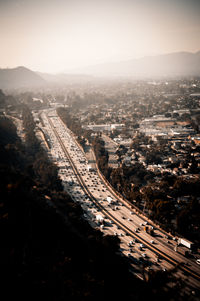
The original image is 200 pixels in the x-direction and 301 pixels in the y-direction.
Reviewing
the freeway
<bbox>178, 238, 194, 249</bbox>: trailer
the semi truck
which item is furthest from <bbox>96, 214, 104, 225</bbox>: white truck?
<bbox>178, 238, 194, 249</bbox>: trailer

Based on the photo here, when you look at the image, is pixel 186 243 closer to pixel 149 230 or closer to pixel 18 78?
pixel 149 230

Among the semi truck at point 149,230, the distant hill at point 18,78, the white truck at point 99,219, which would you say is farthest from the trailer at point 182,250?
the distant hill at point 18,78

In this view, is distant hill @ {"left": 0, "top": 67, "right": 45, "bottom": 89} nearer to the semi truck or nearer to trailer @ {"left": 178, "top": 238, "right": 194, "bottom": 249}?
the semi truck

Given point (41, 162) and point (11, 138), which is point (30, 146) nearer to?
point (11, 138)

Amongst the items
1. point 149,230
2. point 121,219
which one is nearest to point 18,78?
point 121,219

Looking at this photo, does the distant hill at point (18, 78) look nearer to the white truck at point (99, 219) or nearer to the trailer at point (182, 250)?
the white truck at point (99, 219)

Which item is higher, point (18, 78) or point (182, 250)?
point (18, 78)

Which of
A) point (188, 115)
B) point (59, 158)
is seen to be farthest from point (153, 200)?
point (188, 115)

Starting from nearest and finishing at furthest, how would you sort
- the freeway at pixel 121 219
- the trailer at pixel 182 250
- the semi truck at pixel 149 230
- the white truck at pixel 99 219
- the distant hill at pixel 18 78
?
the freeway at pixel 121 219 → the trailer at pixel 182 250 → the semi truck at pixel 149 230 → the white truck at pixel 99 219 → the distant hill at pixel 18 78
